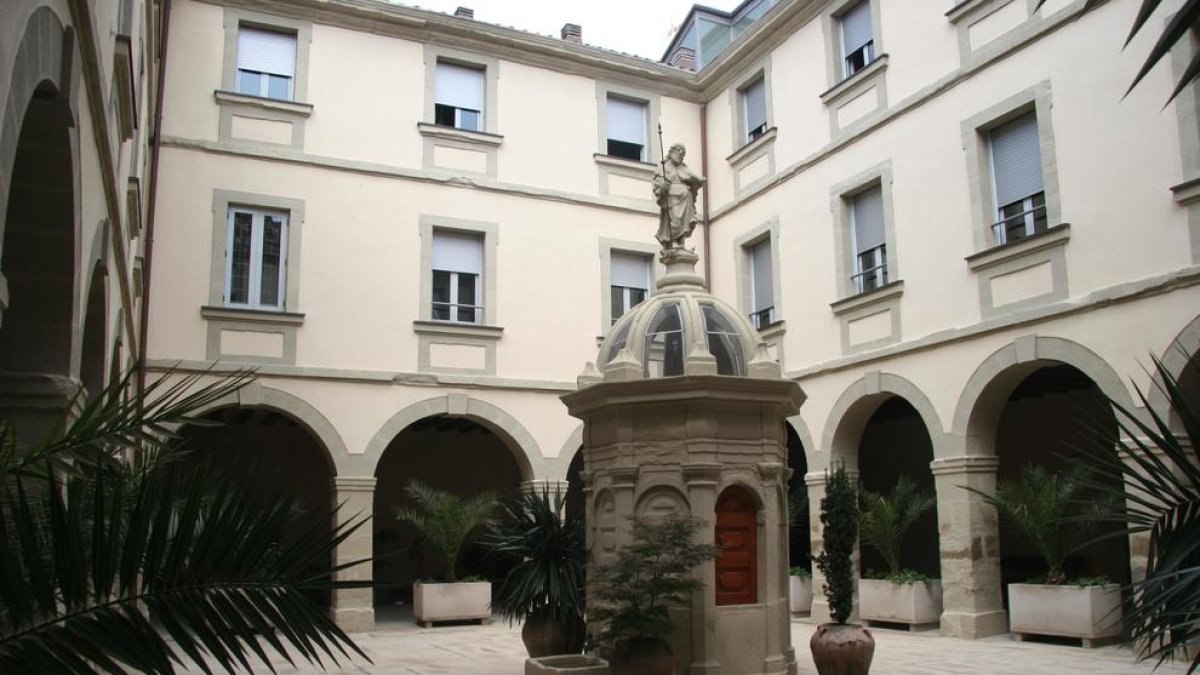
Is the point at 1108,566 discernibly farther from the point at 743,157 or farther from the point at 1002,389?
the point at 743,157

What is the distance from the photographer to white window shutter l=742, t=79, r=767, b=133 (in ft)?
56.3

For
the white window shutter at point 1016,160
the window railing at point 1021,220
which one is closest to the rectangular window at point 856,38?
the white window shutter at point 1016,160

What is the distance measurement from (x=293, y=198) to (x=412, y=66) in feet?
9.44

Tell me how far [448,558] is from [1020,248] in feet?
27.4

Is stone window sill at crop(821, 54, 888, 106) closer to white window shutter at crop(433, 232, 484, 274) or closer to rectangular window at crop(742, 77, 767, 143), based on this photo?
rectangular window at crop(742, 77, 767, 143)

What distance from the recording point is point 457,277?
639 inches

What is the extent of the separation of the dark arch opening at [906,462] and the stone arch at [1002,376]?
391 centimetres

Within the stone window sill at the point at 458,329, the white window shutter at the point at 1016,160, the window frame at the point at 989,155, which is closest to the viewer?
the window frame at the point at 989,155

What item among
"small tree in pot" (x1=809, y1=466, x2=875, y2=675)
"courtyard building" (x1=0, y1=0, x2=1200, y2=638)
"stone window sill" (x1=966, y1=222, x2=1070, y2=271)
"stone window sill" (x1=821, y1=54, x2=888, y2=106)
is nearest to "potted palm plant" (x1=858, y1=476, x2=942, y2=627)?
"courtyard building" (x1=0, y1=0, x2=1200, y2=638)

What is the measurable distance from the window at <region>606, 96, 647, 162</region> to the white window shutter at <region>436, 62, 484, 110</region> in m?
2.28

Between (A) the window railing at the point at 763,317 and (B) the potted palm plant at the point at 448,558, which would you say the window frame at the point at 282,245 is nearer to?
(B) the potted palm plant at the point at 448,558

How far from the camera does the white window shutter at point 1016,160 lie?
12.2 meters

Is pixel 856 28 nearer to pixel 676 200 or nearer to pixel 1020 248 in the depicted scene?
pixel 1020 248

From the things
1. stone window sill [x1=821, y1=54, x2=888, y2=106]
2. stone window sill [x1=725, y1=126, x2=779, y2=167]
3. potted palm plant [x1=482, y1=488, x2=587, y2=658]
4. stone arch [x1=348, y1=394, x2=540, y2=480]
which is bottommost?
potted palm plant [x1=482, y1=488, x2=587, y2=658]
